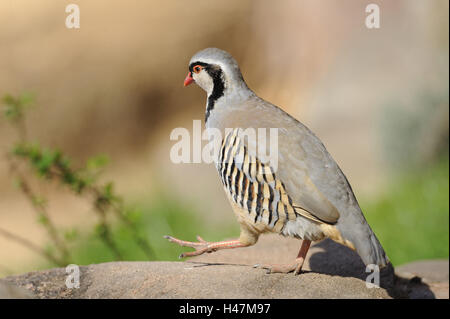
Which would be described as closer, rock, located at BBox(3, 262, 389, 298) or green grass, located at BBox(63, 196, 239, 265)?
rock, located at BBox(3, 262, 389, 298)

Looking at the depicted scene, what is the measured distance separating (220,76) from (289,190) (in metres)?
1.21

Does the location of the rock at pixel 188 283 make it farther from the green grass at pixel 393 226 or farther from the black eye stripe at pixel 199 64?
the green grass at pixel 393 226

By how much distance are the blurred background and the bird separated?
12.4ft

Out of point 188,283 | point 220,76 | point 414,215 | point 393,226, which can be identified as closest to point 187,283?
point 188,283

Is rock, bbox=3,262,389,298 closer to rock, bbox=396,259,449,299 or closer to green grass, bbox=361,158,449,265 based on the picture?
rock, bbox=396,259,449,299

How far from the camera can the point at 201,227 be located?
9062mm

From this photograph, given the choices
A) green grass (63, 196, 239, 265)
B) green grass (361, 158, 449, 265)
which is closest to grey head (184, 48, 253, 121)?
green grass (63, 196, 239, 265)

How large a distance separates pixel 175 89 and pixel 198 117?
2.67ft

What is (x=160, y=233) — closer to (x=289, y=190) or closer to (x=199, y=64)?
(x=199, y=64)

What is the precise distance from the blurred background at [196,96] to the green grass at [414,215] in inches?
1.1

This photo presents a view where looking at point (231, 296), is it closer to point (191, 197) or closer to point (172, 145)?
point (191, 197)

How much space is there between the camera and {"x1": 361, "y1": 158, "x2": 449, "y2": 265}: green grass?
7.21 metres

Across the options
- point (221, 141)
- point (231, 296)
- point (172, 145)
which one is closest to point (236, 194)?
point (221, 141)

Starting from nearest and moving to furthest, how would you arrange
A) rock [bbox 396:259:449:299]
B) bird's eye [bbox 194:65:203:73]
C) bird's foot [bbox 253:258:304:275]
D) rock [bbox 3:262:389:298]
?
rock [bbox 3:262:389:298] < bird's foot [bbox 253:258:304:275] < bird's eye [bbox 194:65:203:73] < rock [bbox 396:259:449:299]
